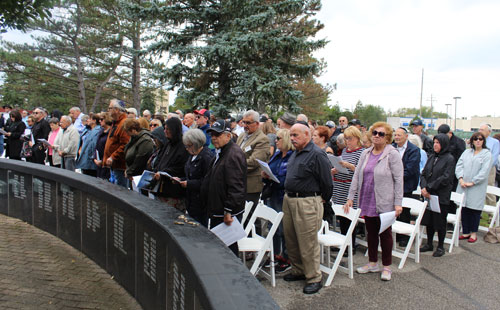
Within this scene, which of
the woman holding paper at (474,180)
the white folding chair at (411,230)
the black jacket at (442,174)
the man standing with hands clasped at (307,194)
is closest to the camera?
the man standing with hands clasped at (307,194)

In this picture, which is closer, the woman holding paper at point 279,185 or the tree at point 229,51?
the woman holding paper at point 279,185

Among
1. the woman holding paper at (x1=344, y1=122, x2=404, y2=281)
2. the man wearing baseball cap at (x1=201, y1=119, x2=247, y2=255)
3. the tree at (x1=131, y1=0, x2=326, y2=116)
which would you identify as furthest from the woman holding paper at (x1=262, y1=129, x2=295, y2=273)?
the tree at (x1=131, y1=0, x2=326, y2=116)

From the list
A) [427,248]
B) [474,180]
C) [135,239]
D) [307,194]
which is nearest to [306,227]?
[307,194]

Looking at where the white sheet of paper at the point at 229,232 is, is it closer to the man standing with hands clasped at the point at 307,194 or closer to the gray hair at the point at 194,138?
the man standing with hands clasped at the point at 307,194

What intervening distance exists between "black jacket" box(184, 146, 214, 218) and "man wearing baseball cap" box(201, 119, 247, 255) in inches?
6.1

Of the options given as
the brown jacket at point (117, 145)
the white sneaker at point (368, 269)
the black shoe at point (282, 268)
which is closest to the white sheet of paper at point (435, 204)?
the white sneaker at point (368, 269)

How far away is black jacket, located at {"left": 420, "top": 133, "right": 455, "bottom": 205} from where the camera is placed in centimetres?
626

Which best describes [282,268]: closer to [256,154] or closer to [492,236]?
[256,154]

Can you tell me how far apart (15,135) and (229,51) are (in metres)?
9.11

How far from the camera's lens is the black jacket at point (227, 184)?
4223 millimetres

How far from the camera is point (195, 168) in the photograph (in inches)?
180

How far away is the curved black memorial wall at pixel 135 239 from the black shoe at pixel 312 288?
177cm

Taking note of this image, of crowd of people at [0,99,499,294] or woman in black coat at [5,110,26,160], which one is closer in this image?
crowd of people at [0,99,499,294]

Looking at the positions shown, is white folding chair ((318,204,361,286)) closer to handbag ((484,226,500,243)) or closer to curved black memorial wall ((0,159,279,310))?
curved black memorial wall ((0,159,279,310))
